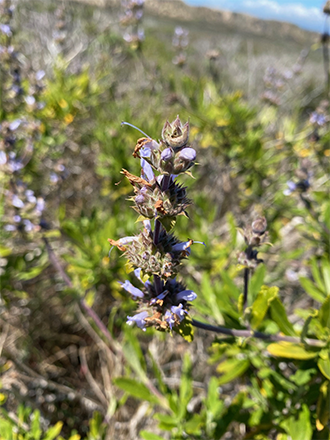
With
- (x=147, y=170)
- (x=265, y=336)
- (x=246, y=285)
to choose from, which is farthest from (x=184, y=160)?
(x=265, y=336)

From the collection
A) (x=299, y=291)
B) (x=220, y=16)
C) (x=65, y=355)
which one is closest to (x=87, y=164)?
(x=65, y=355)

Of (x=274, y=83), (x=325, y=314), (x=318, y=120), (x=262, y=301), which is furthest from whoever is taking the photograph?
(x=274, y=83)

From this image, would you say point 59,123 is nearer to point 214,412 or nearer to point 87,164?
point 87,164

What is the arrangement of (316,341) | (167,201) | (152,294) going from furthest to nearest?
(316,341) < (152,294) < (167,201)

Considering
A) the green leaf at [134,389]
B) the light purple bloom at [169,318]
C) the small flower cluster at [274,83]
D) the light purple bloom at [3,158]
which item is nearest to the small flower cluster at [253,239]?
the light purple bloom at [169,318]

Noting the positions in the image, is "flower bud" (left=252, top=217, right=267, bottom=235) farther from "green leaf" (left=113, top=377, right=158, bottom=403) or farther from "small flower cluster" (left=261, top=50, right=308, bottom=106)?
"small flower cluster" (left=261, top=50, right=308, bottom=106)

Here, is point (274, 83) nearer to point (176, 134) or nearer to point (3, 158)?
point (3, 158)

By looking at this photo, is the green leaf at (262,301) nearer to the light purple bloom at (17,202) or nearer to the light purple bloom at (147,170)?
the light purple bloom at (147,170)
